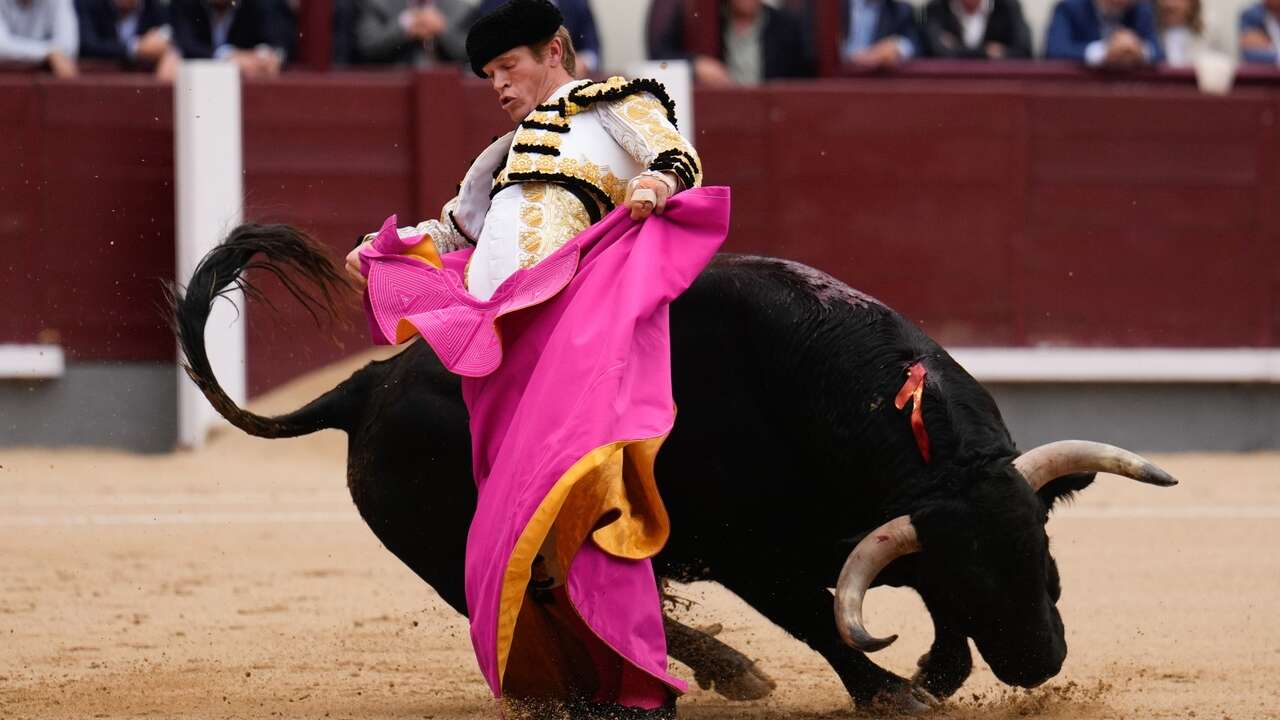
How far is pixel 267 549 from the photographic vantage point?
5.63 meters

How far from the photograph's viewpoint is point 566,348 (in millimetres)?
2996

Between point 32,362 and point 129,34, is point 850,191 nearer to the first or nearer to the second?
point 129,34

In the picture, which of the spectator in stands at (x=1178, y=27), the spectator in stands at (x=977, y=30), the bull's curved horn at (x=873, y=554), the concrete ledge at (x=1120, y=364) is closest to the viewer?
the bull's curved horn at (x=873, y=554)

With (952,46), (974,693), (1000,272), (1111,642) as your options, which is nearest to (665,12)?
(952,46)

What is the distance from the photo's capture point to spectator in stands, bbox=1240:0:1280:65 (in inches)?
340

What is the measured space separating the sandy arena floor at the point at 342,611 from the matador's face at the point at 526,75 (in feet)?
3.50

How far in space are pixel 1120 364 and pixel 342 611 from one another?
4.30 metres

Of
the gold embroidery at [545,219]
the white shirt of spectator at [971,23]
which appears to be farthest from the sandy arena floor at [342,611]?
the white shirt of spectator at [971,23]

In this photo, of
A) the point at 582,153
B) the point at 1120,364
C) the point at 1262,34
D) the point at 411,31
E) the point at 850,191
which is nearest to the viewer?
the point at 582,153

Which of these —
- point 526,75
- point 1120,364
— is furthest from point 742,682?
point 1120,364

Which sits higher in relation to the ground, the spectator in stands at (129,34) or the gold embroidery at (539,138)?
the gold embroidery at (539,138)

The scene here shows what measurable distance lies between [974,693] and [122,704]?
148 cm

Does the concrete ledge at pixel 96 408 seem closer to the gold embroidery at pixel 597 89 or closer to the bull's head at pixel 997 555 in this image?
the gold embroidery at pixel 597 89

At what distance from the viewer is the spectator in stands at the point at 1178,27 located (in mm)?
8328
